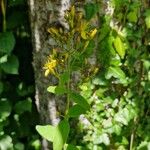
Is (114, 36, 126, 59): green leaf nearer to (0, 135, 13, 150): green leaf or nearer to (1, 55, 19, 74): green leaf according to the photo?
(1, 55, 19, 74): green leaf

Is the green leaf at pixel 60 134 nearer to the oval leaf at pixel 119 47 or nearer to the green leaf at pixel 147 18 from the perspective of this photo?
the oval leaf at pixel 119 47

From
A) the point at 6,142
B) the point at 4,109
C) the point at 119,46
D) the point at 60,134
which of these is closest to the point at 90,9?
A: the point at 119,46

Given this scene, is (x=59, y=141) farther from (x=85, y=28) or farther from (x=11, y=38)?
(x=11, y=38)

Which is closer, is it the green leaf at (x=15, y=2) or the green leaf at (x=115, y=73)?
the green leaf at (x=115, y=73)

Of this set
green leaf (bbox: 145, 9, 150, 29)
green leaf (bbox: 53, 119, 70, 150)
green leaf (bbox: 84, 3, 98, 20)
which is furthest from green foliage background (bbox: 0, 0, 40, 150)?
green leaf (bbox: 53, 119, 70, 150)

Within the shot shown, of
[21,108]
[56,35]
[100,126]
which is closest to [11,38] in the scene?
[21,108]

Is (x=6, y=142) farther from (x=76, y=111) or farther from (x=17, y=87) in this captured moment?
(x=76, y=111)

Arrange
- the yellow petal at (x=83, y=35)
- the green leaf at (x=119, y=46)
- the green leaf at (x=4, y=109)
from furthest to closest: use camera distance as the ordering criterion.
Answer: the green leaf at (x=4, y=109) < the green leaf at (x=119, y=46) < the yellow petal at (x=83, y=35)

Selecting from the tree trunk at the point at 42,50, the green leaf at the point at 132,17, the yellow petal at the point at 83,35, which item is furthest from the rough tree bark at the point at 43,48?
the yellow petal at the point at 83,35

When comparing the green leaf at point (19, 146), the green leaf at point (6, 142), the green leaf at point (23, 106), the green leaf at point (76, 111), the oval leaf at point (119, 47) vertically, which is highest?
the oval leaf at point (119, 47)
